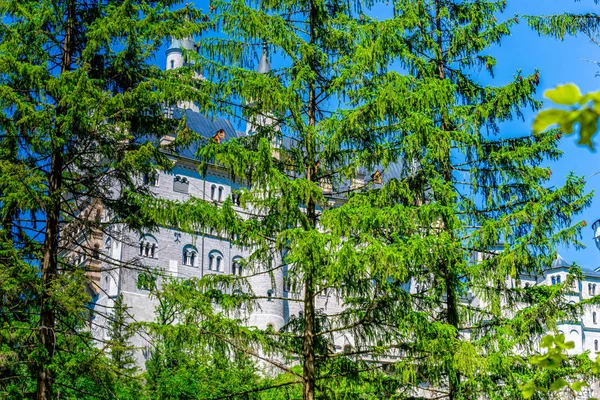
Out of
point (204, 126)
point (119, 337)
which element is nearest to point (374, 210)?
point (119, 337)

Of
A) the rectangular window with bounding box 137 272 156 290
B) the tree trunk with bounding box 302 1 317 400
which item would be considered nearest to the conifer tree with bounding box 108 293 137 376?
the rectangular window with bounding box 137 272 156 290

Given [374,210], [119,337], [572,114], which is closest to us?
[572,114]

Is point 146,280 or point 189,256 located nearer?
point 146,280

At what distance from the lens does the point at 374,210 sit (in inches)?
417

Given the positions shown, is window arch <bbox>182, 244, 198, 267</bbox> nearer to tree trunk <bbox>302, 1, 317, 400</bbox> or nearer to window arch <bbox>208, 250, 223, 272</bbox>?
window arch <bbox>208, 250, 223, 272</bbox>

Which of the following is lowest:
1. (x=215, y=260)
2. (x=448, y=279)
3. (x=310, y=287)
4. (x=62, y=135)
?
(x=310, y=287)

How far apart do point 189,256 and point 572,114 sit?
1946 inches

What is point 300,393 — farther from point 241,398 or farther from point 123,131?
point 123,131

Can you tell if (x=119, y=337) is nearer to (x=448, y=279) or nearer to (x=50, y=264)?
(x=50, y=264)

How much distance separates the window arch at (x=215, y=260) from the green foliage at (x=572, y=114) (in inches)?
1963

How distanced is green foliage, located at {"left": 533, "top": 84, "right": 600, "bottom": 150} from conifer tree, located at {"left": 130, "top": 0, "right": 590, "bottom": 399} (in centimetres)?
839

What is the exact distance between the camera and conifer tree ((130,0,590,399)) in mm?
10703

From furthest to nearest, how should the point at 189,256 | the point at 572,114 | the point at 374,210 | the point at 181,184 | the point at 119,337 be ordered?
the point at 181,184 < the point at 189,256 < the point at 119,337 < the point at 374,210 < the point at 572,114

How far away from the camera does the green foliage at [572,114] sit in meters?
1.44
